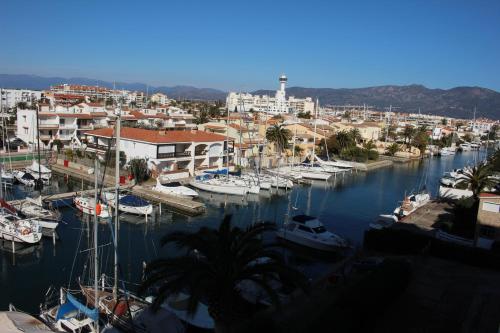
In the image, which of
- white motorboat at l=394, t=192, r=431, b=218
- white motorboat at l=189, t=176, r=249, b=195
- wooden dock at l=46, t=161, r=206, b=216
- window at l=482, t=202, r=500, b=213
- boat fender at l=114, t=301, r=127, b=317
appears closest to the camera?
boat fender at l=114, t=301, r=127, b=317

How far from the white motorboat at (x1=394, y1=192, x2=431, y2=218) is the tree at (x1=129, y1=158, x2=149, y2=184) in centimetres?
2483

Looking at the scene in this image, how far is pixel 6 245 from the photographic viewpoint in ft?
85.6

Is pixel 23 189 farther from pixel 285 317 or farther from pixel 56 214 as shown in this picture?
pixel 285 317

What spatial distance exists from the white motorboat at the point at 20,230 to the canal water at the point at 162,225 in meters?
0.72

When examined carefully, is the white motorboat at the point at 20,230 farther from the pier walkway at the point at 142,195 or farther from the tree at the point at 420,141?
the tree at the point at 420,141

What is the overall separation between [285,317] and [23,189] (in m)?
33.8

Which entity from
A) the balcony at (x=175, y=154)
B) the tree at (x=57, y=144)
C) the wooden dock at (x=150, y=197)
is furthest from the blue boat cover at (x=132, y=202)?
the tree at (x=57, y=144)

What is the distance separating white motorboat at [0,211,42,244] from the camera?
2559 centimetres

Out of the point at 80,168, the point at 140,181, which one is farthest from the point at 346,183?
the point at 80,168

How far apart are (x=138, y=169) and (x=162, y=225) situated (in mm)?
11989

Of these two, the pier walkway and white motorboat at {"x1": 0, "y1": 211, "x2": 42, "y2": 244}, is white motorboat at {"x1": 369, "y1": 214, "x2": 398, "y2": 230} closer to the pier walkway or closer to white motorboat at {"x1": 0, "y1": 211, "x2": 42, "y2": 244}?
the pier walkway

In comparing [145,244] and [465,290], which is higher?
[465,290]

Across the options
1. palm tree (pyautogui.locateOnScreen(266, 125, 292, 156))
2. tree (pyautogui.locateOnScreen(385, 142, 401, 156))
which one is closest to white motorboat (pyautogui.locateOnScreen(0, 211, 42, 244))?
palm tree (pyautogui.locateOnScreen(266, 125, 292, 156))

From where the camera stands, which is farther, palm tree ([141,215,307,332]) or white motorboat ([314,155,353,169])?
white motorboat ([314,155,353,169])
